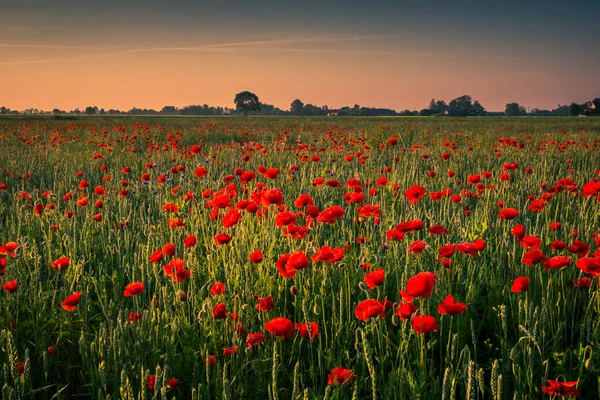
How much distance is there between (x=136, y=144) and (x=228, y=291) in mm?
9021

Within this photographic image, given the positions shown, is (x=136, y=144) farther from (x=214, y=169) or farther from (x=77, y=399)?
(x=77, y=399)

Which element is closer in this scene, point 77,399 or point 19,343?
point 77,399

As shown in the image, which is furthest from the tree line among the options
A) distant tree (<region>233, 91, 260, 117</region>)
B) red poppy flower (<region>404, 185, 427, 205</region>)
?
red poppy flower (<region>404, 185, 427, 205</region>)

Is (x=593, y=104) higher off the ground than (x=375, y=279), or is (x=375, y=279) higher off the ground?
(x=593, y=104)

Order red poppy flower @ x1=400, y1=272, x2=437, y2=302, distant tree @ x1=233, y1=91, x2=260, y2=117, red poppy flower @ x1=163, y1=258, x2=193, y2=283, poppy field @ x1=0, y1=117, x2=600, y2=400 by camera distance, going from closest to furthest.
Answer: red poppy flower @ x1=400, y1=272, x2=437, y2=302, poppy field @ x1=0, y1=117, x2=600, y2=400, red poppy flower @ x1=163, y1=258, x2=193, y2=283, distant tree @ x1=233, y1=91, x2=260, y2=117

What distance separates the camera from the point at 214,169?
6746 millimetres

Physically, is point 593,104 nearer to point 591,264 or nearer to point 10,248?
point 591,264

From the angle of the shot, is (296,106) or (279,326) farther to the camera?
(296,106)

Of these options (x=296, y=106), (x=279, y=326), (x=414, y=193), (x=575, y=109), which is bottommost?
(x=279, y=326)

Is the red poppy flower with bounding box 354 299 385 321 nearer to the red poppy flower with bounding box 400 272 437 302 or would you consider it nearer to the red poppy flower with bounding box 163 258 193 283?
the red poppy flower with bounding box 400 272 437 302

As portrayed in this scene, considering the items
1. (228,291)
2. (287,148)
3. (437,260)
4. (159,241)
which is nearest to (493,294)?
(437,260)

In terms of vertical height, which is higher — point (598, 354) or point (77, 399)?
point (598, 354)

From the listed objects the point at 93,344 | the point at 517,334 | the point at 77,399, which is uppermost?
the point at 93,344

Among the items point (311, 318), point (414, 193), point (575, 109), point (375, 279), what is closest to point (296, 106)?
point (575, 109)
